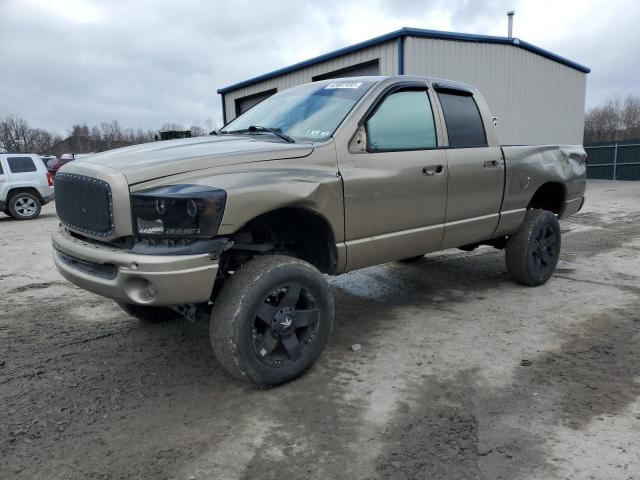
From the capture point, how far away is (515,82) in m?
16.2

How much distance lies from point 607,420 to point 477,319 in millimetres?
1690

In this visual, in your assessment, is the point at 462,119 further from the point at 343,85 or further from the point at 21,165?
the point at 21,165

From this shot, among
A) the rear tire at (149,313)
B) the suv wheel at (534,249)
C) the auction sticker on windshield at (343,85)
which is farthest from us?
the suv wheel at (534,249)

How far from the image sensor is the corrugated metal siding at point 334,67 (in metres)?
12.9

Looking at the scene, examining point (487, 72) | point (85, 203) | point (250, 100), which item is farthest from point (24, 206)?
point (487, 72)

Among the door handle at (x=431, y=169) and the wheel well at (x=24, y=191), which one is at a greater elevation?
the door handle at (x=431, y=169)

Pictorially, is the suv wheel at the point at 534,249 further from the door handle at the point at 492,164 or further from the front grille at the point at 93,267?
the front grille at the point at 93,267

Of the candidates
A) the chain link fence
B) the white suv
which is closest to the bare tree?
the chain link fence

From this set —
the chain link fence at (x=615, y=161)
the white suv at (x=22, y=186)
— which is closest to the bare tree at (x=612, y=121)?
the chain link fence at (x=615, y=161)

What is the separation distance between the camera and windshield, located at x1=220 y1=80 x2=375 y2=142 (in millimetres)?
3607

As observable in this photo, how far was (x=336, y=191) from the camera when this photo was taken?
131 inches

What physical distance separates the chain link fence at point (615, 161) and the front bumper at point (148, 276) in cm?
2428

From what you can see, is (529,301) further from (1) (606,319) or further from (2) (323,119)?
(2) (323,119)

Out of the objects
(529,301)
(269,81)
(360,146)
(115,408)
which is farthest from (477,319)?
(269,81)
